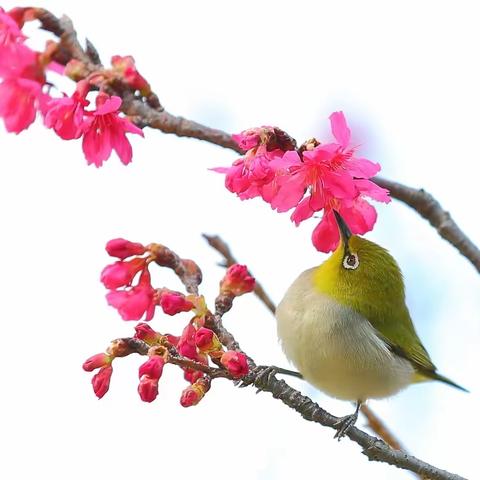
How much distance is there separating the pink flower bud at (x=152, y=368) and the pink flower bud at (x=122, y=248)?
534 mm

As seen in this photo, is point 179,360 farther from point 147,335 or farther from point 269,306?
point 269,306

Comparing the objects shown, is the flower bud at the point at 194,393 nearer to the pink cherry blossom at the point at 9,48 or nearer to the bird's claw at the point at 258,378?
the bird's claw at the point at 258,378

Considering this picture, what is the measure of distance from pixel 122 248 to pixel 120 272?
0.27ft

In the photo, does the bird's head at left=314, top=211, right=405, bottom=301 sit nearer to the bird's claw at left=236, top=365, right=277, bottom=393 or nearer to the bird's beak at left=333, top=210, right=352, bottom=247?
the bird's beak at left=333, top=210, right=352, bottom=247


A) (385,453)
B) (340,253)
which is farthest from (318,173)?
(340,253)

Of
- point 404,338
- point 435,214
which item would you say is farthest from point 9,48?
point 404,338

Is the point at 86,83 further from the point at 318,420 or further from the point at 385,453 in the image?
the point at 385,453

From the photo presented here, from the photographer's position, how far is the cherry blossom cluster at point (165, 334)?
2199 millimetres

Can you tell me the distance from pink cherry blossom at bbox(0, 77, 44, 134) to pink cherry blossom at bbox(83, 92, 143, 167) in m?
0.17

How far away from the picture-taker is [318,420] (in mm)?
2561

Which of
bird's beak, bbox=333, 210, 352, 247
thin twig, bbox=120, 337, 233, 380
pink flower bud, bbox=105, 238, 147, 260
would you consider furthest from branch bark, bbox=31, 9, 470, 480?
bird's beak, bbox=333, 210, 352, 247

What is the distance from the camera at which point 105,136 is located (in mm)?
2559

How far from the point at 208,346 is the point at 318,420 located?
0.55 meters

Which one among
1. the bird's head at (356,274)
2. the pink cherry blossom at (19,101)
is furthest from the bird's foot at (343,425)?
the pink cherry blossom at (19,101)
